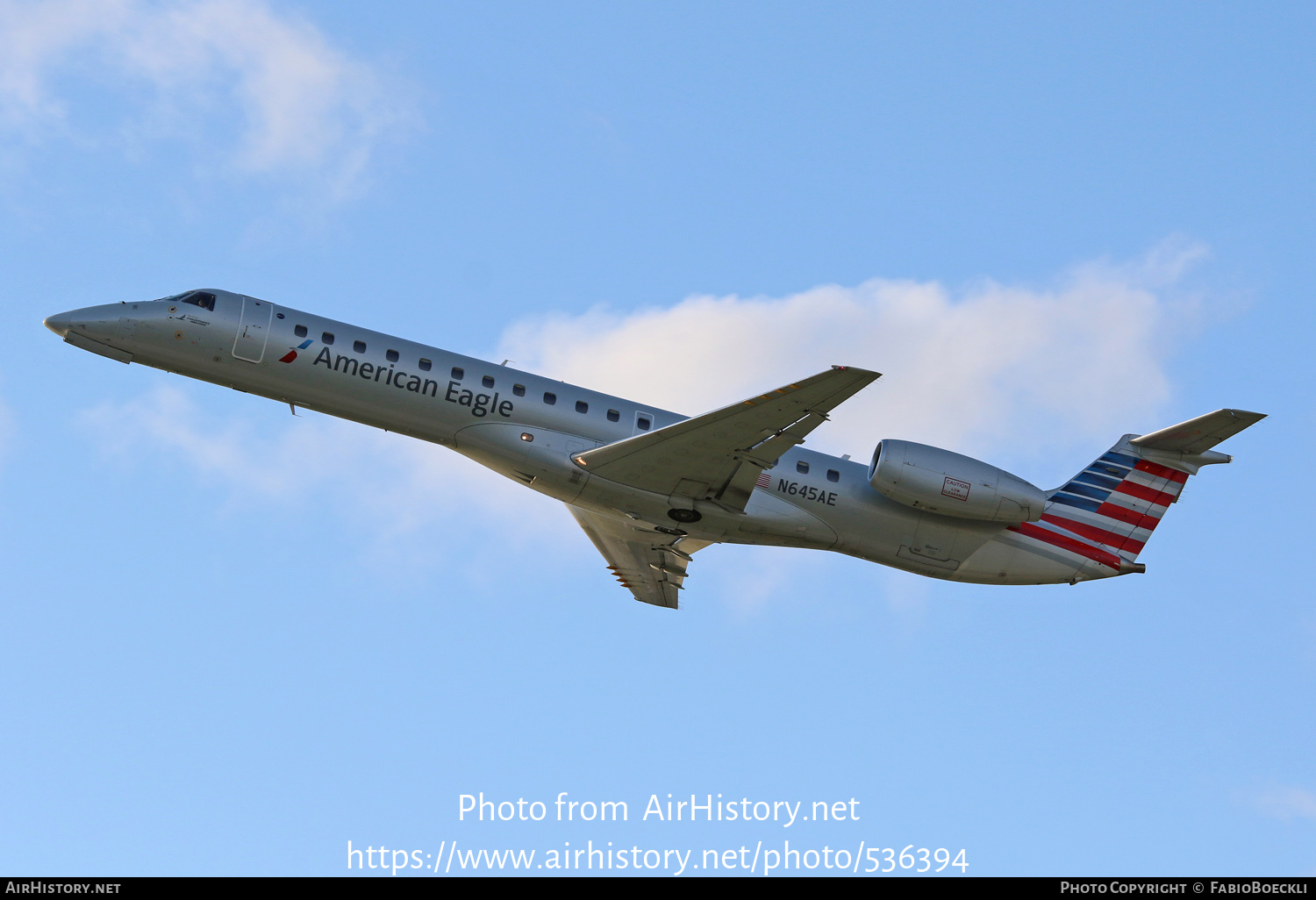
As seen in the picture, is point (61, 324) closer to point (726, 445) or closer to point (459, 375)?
point (459, 375)

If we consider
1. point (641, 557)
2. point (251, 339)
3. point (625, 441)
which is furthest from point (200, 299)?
point (641, 557)

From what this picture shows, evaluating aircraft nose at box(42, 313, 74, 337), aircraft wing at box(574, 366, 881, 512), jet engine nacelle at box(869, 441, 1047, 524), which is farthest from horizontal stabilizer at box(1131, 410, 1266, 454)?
aircraft nose at box(42, 313, 74, 337)

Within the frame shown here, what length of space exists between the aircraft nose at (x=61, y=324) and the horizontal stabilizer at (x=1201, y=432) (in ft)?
70.9

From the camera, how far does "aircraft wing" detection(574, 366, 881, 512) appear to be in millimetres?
21906

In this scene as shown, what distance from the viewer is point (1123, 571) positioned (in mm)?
27422

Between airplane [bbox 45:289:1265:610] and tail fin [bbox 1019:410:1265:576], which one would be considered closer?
airplane [bbox 45:289:1265:610]

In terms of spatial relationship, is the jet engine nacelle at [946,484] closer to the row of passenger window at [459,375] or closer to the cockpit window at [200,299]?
the row of passenger window at [459,375]

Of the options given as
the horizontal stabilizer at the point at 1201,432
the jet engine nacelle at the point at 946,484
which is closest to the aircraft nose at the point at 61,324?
the jet engine nacelle at the point at 946,484

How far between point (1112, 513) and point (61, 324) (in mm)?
21539

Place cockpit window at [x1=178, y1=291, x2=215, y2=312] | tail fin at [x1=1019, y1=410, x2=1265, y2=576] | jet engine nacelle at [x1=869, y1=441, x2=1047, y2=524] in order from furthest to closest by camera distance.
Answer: tail fin at [x1=1019, y1=410, x2=1265, y2=576], jet engine nacelle at [x1=869, y1=441, x2=1047, y2=524], cockpit window at [x1=178, y1=291, x2=215, y2=312]

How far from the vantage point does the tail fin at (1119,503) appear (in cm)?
2716

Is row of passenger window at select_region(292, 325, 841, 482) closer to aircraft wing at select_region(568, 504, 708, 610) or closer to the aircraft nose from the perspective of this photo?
aircraft wing at select_region(568, 504, 708, 610)

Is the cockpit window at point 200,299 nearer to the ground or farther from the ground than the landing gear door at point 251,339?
farther from the ground
